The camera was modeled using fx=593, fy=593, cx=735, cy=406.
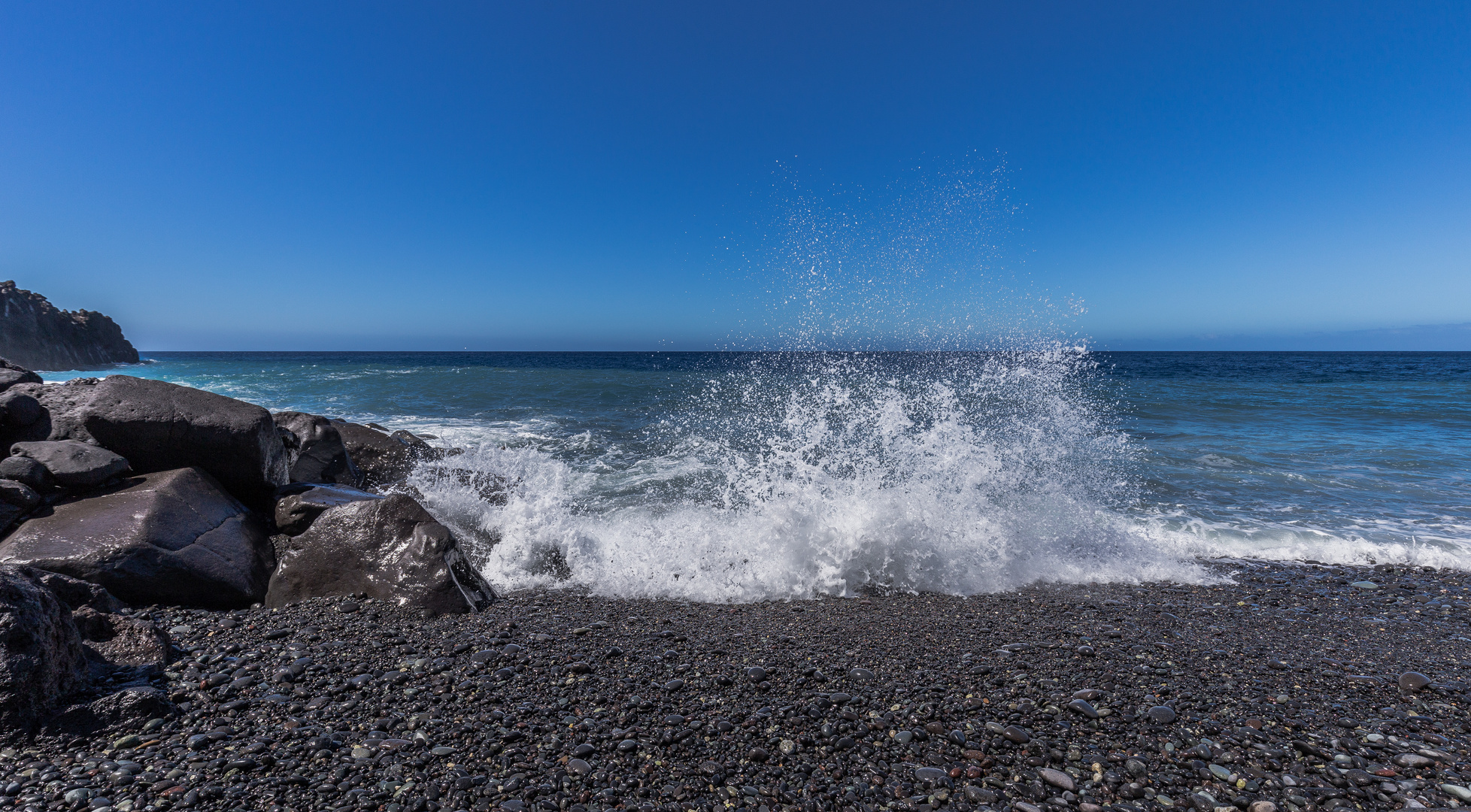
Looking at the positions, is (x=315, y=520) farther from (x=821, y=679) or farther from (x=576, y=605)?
(x=821, y=679)

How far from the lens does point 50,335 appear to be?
4088cm

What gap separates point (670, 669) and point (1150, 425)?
15.5 meters

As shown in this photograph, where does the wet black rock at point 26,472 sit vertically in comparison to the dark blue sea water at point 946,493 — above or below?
above

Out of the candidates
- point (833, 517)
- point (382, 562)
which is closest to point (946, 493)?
point (833, 517)

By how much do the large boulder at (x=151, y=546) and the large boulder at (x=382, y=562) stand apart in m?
0.28

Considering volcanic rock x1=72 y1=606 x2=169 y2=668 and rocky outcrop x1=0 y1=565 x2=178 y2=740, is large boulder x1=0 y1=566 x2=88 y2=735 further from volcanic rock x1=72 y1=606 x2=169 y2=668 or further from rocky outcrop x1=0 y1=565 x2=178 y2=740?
volcanic rock x1=72 y1=606 x2=169 y2=668

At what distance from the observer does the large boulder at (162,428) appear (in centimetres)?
494

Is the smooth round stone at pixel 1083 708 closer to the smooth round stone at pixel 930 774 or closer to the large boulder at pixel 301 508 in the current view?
the smooth round stone at pixel 930 774

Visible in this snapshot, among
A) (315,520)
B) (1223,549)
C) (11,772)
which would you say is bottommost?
(1223,549)

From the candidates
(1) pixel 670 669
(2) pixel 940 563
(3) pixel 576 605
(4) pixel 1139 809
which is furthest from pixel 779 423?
(4) pixel 1139 809

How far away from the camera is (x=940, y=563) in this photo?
17.7ft

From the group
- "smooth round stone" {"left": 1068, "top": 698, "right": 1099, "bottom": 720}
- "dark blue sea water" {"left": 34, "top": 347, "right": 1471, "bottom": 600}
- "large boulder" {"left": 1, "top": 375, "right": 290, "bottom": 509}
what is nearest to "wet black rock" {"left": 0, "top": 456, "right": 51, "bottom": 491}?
"large boulder" {"left": 1, "top": 375, "right": 290, "bottom": 509}

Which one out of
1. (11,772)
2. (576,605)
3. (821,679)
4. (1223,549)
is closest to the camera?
(11,772)

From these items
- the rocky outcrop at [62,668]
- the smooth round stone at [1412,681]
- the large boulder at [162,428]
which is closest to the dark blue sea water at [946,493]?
the large boulder at [162,428]
